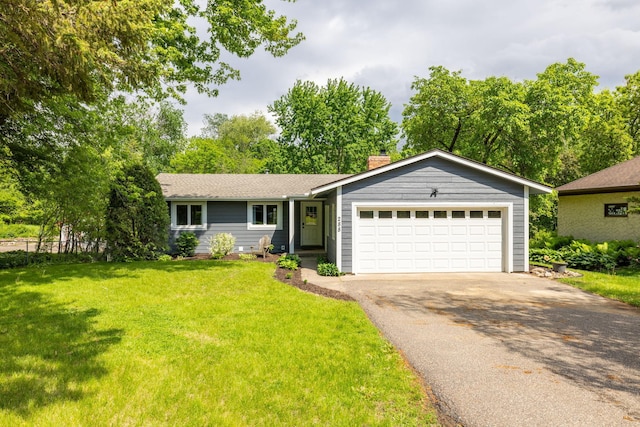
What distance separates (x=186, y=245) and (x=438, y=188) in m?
10.7

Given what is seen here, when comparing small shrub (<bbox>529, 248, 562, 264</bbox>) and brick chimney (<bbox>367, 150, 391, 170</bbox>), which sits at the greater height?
brick chimney (<bbox>367, 150, 391, 170</bbox>)

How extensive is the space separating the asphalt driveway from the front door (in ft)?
25.7

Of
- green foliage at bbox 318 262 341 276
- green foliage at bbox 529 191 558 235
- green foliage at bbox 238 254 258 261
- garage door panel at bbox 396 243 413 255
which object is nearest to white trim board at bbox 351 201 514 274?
green foliage at bbox 318 262 341 276

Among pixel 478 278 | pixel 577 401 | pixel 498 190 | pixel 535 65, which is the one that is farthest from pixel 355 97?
pixel 577 401

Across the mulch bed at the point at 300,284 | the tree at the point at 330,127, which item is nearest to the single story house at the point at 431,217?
the mulch bed at the point at 300,284

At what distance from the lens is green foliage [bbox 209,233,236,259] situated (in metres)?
13.9

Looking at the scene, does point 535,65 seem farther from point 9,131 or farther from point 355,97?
point 9,131

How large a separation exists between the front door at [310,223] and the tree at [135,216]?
20.7ft

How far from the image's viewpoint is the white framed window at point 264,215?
15.6m

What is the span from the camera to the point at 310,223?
16.8 metres

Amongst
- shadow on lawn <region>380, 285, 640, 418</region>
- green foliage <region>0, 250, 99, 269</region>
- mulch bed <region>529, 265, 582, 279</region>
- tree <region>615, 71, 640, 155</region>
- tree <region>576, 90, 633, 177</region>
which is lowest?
shadow on lawn <region>380, 285, 640, 418</region>

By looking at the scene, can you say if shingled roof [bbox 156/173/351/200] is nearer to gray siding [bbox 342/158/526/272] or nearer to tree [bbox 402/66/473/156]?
gray siding [bbox 342/158/526/272]

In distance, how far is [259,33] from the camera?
1197 cm

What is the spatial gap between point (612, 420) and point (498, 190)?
8976 mm
